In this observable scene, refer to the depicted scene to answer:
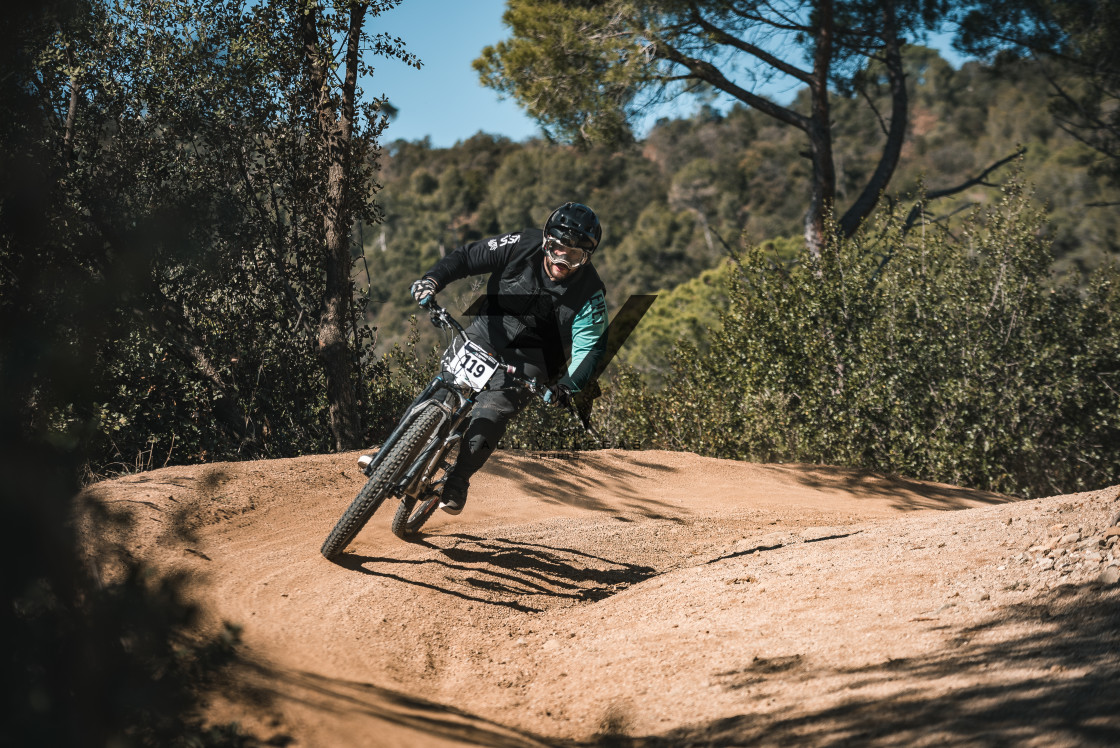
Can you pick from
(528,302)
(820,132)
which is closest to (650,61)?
(820,132)

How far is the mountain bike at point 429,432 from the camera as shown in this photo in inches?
212

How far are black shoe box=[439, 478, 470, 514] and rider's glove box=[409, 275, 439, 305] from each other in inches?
49.8

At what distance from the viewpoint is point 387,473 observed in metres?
5.37

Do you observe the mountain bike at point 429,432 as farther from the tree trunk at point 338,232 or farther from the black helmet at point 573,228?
the tree trunk at point 338,232

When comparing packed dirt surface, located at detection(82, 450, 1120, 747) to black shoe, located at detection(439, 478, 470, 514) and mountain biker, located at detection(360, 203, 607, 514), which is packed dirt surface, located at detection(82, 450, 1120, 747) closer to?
black shoe, located at detection(439, 478, 470, 514)

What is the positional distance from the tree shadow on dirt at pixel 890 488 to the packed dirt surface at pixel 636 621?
3393 mm

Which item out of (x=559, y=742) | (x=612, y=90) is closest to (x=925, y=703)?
(x=559, y=742)

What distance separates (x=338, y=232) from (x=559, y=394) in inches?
224

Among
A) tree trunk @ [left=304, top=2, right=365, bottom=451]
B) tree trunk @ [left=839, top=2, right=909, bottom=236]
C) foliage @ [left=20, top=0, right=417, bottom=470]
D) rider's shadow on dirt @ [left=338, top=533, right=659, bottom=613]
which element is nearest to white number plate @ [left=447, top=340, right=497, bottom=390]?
rider's shadow on dirt @ [left=338, top=533, right=659, bottom=613]

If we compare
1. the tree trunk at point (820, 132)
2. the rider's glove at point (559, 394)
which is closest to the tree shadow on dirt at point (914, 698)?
the rider's glove at point (559, 394)

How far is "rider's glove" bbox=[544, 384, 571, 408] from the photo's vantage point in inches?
205

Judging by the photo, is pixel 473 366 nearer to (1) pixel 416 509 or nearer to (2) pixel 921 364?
(1) pixel 416 509

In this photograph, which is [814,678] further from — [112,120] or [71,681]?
[112,120]

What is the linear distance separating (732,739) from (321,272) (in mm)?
8289
